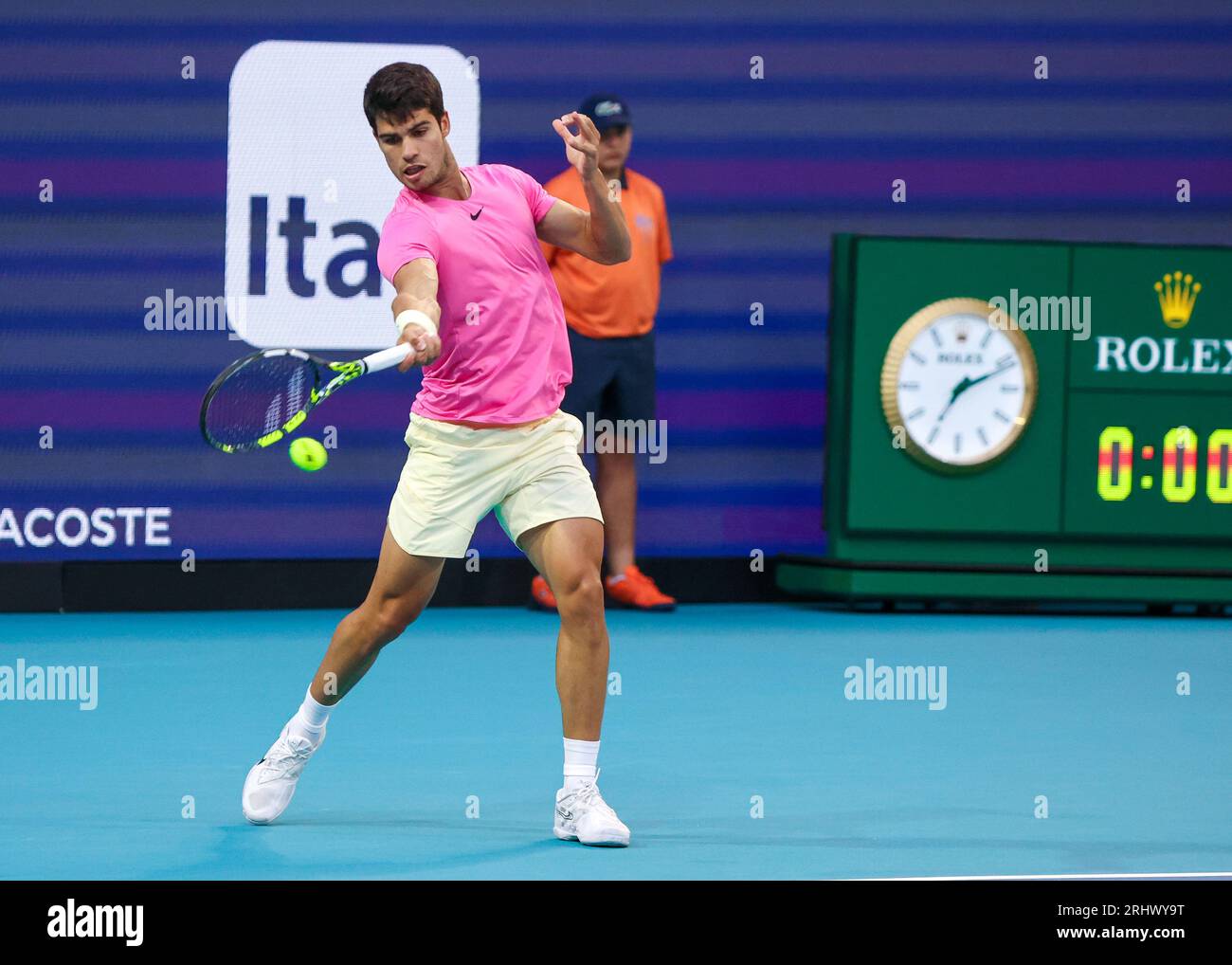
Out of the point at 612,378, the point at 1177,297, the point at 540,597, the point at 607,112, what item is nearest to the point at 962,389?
the point at 1177,297

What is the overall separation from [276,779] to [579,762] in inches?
27.2

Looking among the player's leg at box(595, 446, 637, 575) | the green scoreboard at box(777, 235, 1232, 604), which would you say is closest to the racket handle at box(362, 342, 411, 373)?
the player's leg at box(595, 446, 637, 575)

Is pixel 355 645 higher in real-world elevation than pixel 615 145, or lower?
lower

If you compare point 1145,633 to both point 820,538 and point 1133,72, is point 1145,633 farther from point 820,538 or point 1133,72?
point 1133,72

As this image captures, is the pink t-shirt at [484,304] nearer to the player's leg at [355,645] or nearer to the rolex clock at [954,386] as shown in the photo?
the player's leg at [355,645]

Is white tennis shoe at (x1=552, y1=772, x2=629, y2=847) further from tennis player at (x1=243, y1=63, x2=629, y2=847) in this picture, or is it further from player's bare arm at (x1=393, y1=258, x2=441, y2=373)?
player's bare arm at (x1=393, y1=258, x2=441, y2=373)

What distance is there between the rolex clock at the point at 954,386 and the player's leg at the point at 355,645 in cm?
478

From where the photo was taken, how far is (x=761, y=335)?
31.7ft

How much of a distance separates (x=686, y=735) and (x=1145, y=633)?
343cm

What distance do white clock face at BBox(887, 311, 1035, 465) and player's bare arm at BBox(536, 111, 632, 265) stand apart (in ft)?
14.8

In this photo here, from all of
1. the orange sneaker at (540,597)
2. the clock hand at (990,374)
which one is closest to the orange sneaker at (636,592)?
the orange sneaker at (540,597)

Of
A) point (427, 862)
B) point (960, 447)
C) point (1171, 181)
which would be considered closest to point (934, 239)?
point (960, 447)

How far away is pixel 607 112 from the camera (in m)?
8.57

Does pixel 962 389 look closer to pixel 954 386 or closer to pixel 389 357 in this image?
pixel 954 386
